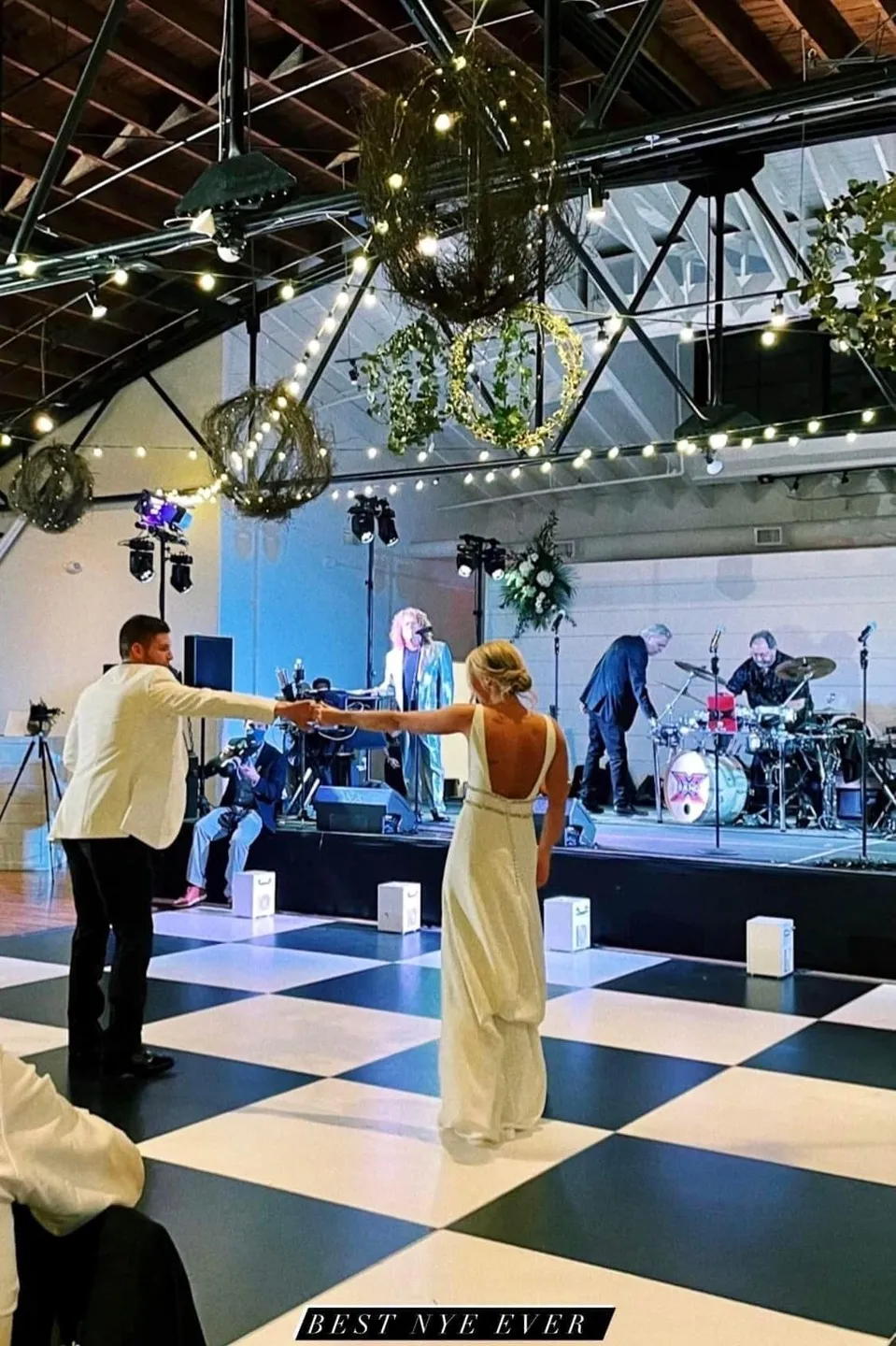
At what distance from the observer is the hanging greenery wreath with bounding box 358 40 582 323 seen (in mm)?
3422

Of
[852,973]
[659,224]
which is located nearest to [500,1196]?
[852,973]

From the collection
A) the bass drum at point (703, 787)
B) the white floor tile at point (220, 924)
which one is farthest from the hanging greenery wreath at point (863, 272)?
the bass drum at point (703, 787)

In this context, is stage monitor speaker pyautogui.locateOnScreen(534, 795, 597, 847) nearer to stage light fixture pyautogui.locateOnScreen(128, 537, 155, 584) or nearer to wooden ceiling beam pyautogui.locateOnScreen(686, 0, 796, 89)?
wooden ceiling beam pyautogui.locateOnScreen(686, 0, 796, 89)

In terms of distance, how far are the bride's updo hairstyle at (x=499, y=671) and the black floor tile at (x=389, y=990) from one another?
6.85 ft

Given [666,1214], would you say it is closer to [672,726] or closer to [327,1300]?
[327,1300]

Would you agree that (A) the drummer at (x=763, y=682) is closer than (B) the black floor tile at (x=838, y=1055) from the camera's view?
No

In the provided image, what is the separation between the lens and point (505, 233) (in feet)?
11.4

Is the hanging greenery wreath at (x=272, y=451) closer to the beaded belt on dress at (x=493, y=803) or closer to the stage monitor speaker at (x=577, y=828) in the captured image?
the stage monitor speaker at (x=577, y=828)

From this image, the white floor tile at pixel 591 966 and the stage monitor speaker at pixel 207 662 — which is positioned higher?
the stage monitor speaker at pixel 207 662

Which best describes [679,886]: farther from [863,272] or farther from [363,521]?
[363,521]

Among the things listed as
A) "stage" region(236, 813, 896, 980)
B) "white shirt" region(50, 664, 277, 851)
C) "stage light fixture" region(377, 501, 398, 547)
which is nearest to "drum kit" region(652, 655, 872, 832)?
"stage" region(236, 813, 896, 980)

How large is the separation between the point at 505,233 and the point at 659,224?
9439 millimetres

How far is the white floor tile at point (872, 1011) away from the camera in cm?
591

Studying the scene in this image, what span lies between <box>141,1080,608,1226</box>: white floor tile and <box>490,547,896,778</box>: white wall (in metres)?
10.3
